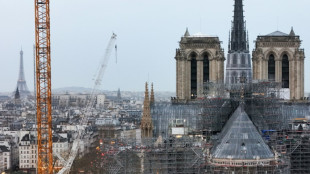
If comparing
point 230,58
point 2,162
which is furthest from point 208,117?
point 2,162

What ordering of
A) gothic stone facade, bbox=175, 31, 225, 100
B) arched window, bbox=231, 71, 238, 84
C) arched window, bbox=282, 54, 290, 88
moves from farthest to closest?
arched window, bbox=282, 54, 290, 88 → gothic stone facade, bbox=175, 31, 225, 100 → arched window, bbox=231, 71, 238, 84

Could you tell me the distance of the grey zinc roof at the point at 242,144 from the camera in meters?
82.1

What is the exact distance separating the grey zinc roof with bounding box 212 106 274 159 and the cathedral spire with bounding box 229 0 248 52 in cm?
2086

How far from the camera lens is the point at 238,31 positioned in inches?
4210

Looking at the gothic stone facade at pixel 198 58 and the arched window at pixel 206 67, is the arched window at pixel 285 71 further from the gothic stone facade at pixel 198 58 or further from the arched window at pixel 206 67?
the arched window at pixel 206 67

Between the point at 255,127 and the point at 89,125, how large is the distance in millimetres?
112048

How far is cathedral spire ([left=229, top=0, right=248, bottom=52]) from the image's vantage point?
106m

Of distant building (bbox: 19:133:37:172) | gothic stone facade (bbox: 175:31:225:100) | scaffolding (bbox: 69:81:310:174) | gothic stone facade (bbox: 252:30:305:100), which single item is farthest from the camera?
distant building (bbox: 19:133:37:172)

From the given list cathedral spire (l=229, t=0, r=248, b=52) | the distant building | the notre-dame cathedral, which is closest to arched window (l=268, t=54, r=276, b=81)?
the notre-dame cathedral

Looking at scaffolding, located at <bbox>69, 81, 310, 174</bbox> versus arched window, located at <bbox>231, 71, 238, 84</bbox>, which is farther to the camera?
arched window, located at <bbox>231, 71, 238, 84</bbox>

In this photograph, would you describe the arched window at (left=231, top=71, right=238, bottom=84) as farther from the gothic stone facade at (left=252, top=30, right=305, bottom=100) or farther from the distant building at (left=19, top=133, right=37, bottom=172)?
the distant building at (left=19, top=133, right=37, bottom=172)

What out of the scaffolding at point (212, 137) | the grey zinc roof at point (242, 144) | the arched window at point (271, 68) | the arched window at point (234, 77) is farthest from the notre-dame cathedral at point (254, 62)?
the grey zinc roof at point (242, 144)

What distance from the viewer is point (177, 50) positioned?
11106 cm

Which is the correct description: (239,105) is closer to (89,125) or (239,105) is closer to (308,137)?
(308,137)
